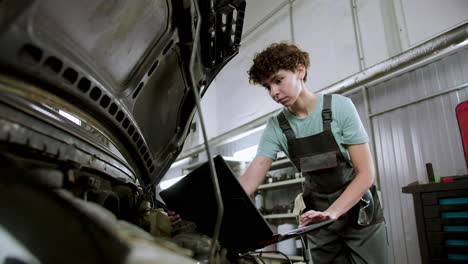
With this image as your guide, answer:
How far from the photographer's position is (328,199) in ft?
4.97

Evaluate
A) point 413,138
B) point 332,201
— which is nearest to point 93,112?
point 332,201

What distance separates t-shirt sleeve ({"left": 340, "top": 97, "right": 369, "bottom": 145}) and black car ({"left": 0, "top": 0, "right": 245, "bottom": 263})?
0.65m

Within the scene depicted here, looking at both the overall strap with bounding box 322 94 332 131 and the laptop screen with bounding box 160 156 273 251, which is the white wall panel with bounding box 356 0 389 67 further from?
the laptop screen with bounding box 160 156 273 251

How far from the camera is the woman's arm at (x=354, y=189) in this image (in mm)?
1089

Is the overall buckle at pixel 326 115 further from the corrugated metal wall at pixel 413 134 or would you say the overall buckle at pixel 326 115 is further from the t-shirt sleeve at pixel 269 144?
the corrugated metal wall at pixel 413 134

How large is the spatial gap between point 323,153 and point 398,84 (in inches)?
81.9

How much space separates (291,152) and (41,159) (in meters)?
1.26

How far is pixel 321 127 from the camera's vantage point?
149 centimetres

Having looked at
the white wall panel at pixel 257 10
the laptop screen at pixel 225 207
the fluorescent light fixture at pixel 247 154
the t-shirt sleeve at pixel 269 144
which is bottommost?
the laptop screen at pixel 225 207

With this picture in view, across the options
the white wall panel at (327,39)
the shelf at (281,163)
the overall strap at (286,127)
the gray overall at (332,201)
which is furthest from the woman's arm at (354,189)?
the shelf at (281,163)

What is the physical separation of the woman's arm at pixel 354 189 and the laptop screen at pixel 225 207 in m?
0.33

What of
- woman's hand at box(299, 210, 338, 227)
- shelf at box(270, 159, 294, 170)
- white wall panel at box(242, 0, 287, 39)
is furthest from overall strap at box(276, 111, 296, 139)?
white wall panel at box(242, 0, 287, 39)

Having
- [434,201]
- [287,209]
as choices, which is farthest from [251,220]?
[287,209]

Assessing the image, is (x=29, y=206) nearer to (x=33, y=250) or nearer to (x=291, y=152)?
(x=33, y=250)
